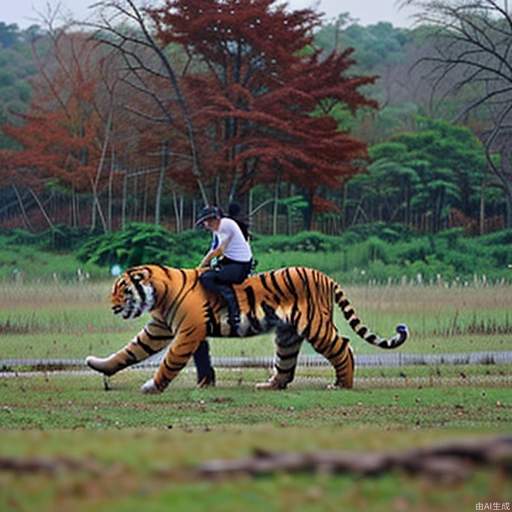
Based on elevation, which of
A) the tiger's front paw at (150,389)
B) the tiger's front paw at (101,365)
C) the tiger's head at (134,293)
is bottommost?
the tiger's front paw at (150,389)

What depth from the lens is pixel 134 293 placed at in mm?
14344

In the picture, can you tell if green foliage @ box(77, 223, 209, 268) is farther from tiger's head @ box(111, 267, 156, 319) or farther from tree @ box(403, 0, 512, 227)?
tiger's head @ box(111, 267, 156, 319)

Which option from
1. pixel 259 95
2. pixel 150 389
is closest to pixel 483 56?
pixel 259 95

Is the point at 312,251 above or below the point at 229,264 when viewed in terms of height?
below

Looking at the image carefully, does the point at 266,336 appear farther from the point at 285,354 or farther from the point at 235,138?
the point at 235,138

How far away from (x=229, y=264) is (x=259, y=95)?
19265 millimetres

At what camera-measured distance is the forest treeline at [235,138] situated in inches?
1268

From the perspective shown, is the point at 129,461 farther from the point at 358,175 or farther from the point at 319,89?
the point at 358,175

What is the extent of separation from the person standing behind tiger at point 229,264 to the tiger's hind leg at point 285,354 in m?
0.70

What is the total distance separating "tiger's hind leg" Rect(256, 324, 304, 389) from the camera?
14.8m

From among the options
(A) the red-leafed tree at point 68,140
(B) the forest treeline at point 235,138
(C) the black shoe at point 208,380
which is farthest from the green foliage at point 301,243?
(C) the black shoe at point 208,380

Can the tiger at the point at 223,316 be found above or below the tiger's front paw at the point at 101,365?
above

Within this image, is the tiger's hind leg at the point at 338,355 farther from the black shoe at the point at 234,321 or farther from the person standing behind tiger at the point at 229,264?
the person standing behind tiger at the point at 229,264

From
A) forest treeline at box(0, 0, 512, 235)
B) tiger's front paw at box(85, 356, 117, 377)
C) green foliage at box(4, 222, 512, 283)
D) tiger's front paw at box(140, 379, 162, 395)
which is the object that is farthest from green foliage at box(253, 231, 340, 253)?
tiger's front paw at box(140, 379, 162, 395)
